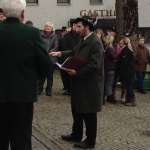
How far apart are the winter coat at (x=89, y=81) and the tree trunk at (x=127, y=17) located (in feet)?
Answer: 30.1

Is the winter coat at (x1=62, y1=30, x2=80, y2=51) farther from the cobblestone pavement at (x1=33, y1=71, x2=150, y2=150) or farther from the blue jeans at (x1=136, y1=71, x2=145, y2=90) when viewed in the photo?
the blue jeans at (x1=136, y1=71, x2=145, y2=90)

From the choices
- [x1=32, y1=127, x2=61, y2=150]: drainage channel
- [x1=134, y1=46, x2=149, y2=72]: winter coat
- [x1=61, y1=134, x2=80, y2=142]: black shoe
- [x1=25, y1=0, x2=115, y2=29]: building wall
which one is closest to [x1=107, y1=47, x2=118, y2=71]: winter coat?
[x1=134, y1=46, x2=149, y2=72]: winter coat

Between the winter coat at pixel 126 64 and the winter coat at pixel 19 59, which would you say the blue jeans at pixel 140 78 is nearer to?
the winter coat at pixel 126 64

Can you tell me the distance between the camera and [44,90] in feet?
45.4

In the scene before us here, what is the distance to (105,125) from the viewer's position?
942 centimetres

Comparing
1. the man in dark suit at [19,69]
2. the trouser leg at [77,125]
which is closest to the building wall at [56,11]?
the trouser leg at [77,125]

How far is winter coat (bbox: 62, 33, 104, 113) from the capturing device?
7.13m

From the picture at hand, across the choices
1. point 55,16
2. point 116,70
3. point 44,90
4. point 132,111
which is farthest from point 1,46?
point 55,16

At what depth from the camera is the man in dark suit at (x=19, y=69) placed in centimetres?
512

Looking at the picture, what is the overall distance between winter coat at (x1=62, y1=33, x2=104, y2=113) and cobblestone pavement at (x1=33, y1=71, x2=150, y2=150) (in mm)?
719

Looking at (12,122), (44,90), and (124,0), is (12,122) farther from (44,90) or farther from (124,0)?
(124,0)

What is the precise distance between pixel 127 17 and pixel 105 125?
25.1 ft

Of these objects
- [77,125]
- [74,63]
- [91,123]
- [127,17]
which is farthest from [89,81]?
[127,17]

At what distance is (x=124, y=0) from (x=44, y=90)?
440cm
